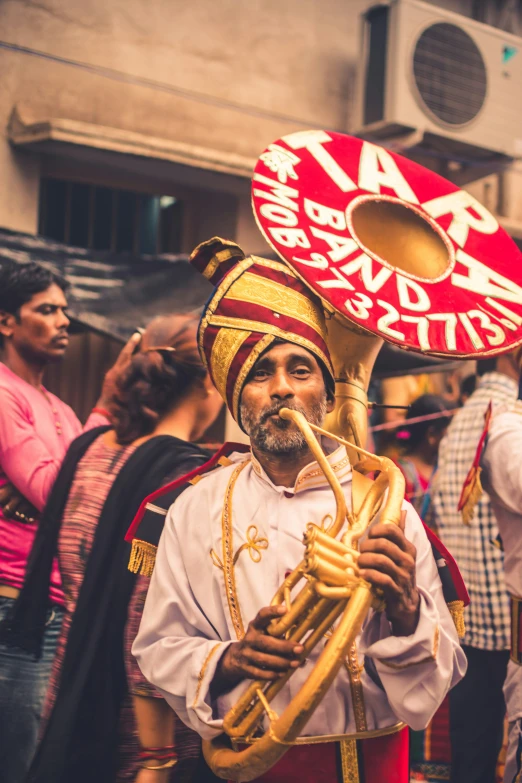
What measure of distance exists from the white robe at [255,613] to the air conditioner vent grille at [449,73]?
17.5 ft

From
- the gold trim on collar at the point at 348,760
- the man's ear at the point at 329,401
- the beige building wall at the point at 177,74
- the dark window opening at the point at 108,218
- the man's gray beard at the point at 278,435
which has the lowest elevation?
the gold trim on collar at the point at 348,760

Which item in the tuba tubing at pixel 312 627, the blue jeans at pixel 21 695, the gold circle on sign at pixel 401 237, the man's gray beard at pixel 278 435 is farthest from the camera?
the blue jeans at pixel 21 695

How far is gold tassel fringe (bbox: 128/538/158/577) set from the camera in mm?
2422

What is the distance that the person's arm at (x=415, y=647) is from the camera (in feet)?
6.09

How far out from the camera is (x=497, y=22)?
800 centimetres


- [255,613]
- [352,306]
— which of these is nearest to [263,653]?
[255,613]

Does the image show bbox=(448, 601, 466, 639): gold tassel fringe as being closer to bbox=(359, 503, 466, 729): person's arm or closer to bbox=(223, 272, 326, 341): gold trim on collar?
bbox=(359, 503, 466, 729): person's arm

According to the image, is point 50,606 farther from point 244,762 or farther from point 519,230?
point 519,230

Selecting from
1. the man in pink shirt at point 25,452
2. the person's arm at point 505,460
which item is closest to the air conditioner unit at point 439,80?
the man in pink shirt at point 25,452

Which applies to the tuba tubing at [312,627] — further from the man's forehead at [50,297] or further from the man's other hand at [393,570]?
the man's forehead at [50,297]

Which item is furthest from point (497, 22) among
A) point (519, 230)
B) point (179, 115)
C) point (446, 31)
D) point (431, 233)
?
point (431, 233)

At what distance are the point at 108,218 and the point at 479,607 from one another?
3616mm

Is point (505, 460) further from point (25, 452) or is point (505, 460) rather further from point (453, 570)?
point (25, 452)

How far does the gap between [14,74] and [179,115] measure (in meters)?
1.17
